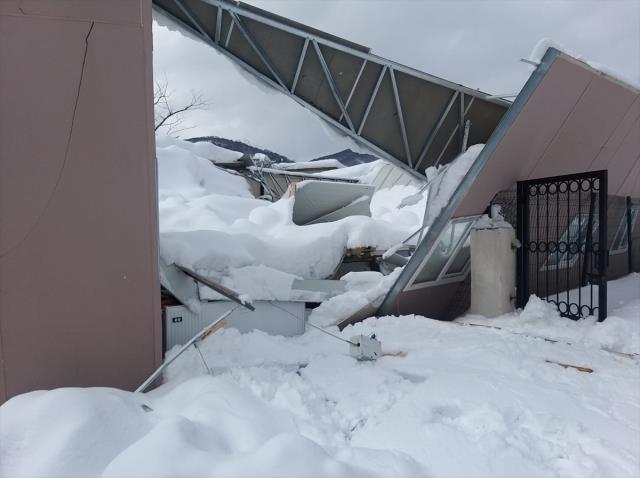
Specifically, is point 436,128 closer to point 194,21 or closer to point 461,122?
point 461,122

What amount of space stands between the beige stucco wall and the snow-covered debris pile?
1502mm

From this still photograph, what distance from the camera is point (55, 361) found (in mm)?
3791

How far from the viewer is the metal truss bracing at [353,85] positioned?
29.3ft

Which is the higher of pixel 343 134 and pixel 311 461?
pixel 343 134

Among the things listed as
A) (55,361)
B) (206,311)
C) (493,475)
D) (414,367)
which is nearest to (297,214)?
(206,311)

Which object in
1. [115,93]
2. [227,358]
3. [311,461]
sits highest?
[115,93]

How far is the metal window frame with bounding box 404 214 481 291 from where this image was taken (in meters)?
6.55

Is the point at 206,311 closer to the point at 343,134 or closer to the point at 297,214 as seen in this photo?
the point at 297,214

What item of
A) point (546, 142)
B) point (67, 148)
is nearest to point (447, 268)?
point (546, 142)

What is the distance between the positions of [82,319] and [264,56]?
7.19 meters

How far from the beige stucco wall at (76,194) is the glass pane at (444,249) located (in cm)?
422

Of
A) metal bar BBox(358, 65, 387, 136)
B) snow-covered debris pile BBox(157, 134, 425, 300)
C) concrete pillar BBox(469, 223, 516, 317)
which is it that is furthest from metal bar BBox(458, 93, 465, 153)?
concrete pillar BBox(469, 223, 516, 317)

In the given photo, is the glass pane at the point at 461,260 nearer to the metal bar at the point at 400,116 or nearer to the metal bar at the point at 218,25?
the metal bar at the point at 400,116

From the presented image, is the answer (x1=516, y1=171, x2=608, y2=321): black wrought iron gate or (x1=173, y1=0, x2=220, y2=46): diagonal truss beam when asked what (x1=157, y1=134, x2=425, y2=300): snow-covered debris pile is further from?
(x1=173, y1=0, x2=220, y2=46): diagonal truss beam
